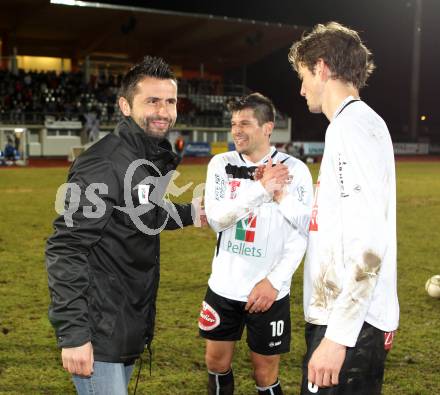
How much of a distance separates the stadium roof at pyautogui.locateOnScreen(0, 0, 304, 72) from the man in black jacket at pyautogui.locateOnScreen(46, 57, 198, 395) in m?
34.9

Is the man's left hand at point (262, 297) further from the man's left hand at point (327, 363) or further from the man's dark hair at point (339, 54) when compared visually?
the man's dark hair at point (339, 54)

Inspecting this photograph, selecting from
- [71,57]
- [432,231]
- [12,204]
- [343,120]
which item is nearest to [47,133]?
[71,57]

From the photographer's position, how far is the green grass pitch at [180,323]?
417cm

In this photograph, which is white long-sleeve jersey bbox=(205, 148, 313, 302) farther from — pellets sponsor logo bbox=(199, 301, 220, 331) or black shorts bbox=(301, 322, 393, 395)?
black shorts bbox=(301, 322, 393, 395)

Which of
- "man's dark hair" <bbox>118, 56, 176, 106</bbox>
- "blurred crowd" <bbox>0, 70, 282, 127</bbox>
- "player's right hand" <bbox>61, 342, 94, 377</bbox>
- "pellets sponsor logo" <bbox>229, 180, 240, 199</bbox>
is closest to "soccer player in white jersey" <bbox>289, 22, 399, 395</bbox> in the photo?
"man's dark hair" <bbox>118, 56, 176, 106</bbox>

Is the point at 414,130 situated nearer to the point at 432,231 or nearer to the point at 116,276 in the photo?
the point at 432,231

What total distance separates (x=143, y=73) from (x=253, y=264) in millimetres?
1433

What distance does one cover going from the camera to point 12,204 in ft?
43.5

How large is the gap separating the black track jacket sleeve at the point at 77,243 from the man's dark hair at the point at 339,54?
0.94 meters

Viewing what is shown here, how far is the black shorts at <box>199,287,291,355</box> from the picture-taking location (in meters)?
3.42

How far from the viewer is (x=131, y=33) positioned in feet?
132

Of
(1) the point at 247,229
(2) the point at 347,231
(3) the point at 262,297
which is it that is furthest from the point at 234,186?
(2) the point at 347,231

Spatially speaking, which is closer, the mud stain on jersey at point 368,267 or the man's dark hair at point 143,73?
the mud stain on jersey at point 368,267

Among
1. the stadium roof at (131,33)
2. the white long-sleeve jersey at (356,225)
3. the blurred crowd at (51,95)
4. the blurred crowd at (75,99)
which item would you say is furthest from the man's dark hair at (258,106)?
the stadium roof at (131,33)
